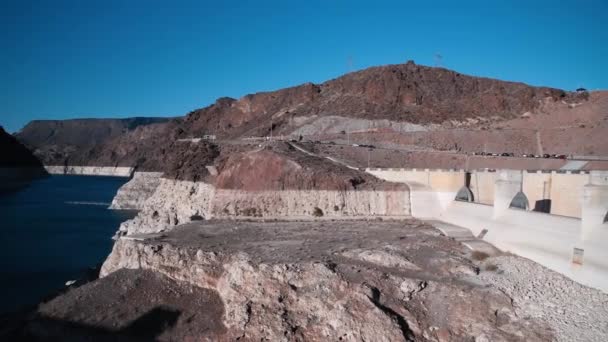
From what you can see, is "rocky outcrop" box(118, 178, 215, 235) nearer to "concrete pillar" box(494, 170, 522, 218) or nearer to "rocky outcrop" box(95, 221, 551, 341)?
"rocky outcrop" box(95, 221, 551, 341)

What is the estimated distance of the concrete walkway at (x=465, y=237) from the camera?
74.0ft

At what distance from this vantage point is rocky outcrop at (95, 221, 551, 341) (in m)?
15.4

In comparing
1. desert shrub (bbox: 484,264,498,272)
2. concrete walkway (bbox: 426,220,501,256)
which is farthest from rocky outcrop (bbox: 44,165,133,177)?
desert shrub (bbox: 484,264,498,272)

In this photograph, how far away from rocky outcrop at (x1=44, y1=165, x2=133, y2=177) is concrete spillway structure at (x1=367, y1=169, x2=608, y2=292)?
12510cm

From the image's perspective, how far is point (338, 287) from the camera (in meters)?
16.9

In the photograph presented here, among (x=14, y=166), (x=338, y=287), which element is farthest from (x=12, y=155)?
(x=338, y=287)

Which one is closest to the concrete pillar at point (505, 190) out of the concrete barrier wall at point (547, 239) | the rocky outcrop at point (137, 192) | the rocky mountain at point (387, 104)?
the concrete barrier wall at point (547, 239)

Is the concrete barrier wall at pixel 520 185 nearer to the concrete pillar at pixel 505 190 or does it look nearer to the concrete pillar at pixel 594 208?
the concrete pillar at pixel 505 190

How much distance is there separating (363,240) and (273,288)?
7.36 metres

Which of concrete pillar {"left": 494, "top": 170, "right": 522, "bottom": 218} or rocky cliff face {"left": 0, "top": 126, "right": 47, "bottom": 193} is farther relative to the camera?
rocky cliff face {"left": 0, "top": 126, "right": 47, "bottom": 193}

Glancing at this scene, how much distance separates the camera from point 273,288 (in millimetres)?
17312

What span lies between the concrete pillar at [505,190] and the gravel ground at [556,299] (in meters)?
4.52

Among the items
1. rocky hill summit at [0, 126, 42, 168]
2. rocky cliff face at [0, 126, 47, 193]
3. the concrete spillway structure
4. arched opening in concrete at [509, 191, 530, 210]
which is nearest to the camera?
the concrete spillway structure

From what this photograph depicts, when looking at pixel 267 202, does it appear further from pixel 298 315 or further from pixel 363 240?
pixel 298 315
